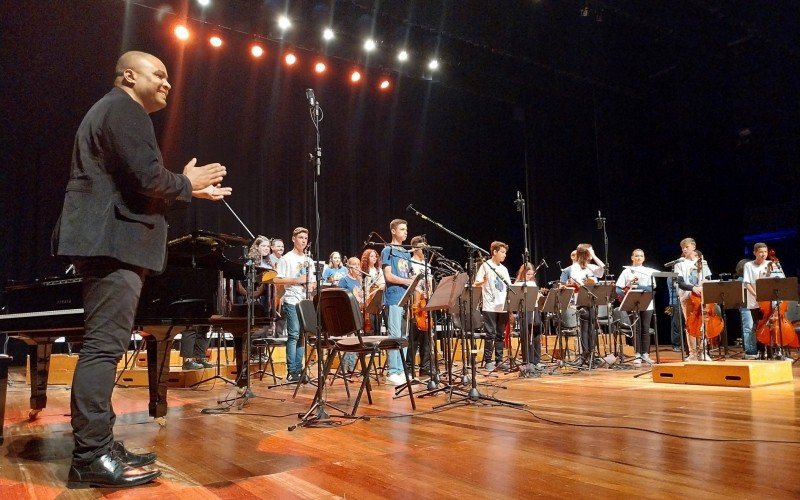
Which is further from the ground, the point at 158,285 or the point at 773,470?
the point at 158,285

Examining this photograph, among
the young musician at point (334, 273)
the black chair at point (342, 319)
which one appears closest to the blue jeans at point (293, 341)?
the young musician at point (334, 273)

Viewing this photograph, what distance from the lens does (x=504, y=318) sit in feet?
27.1

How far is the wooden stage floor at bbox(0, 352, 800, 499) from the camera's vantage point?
221 centimetres

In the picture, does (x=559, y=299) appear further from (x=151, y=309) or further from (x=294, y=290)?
(x=151, y=309)

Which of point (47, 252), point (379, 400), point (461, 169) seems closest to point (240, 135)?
point (47, 252)

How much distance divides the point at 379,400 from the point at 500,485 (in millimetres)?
2888

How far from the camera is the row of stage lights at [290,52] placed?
9.73m

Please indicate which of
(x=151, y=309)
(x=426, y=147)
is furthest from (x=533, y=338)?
(x=426, y=147)

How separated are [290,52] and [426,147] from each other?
389 cm

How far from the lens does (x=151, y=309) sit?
3662mm

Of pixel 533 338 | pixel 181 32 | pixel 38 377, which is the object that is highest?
pixel 181 32

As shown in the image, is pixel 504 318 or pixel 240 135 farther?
pixel 240 135

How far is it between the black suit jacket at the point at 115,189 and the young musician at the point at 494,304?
18.4ft

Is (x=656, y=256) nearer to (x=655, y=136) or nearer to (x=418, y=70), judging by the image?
(x=655, y=136)
